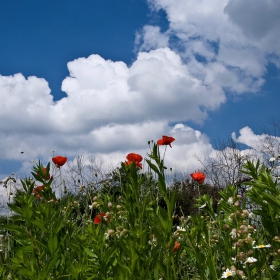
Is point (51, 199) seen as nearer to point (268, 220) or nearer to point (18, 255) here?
point (18, 255)

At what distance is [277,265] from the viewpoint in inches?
88.4

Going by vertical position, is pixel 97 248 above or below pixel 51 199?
below

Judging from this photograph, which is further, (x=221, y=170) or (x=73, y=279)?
(x=221, y=170)

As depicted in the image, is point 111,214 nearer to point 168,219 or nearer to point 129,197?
point 129,197

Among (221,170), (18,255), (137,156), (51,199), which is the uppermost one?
(221,170)

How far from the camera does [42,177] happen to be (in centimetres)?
279

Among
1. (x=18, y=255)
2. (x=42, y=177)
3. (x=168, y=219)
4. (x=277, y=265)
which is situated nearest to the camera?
(x=168, y=219)

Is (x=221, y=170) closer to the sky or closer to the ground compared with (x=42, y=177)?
closer to the sky

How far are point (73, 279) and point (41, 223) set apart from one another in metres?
0.37

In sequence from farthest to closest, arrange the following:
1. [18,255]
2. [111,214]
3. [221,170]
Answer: [221,170] < [111,214] < [18,255]

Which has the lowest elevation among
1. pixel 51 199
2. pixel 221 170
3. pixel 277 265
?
pixel 277 265

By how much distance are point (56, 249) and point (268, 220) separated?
3.96ft

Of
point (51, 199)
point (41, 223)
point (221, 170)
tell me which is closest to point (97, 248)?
point (41, 223)

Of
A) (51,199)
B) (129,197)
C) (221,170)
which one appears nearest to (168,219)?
(129,197)
